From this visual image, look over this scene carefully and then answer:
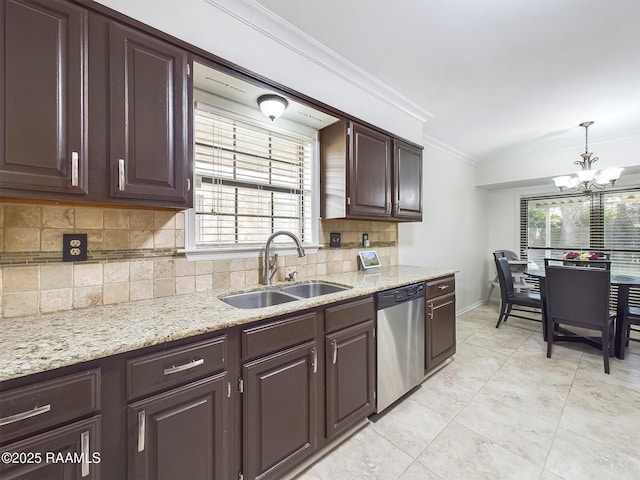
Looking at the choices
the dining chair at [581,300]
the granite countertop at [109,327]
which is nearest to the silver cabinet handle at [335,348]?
the granite countertop at [109,327]

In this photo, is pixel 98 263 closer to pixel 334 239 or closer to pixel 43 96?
pixel 43 96

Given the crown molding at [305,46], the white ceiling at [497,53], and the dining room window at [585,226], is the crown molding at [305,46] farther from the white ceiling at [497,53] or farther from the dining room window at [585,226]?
the dining room window at [585,226]

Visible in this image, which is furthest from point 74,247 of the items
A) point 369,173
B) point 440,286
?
point 440,286

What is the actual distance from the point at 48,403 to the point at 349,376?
139 cm

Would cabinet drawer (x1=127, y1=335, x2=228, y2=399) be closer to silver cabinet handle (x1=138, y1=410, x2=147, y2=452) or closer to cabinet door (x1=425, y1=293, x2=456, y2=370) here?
silver cabinet handle (x1=138, y1=410, x2=147, y2=452)

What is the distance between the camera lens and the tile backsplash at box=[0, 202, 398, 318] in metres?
1.18

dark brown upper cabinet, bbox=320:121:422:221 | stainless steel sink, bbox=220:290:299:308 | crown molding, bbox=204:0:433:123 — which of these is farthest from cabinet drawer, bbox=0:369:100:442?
crown molding, bbox=204:0:433:123

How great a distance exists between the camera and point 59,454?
83 centimetres

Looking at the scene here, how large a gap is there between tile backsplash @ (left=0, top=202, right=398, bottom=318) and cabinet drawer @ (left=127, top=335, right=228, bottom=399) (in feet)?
2.00

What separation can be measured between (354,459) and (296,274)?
1.22 metres

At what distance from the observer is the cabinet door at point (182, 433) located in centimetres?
97

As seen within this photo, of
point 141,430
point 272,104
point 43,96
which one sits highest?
point 272,104

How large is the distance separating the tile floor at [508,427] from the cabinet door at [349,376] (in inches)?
7.1

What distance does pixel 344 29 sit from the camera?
5.94ft
